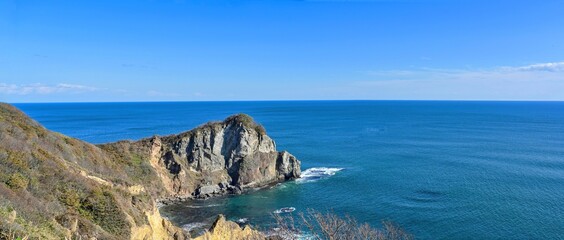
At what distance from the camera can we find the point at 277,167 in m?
82.9

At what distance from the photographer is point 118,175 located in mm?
62625

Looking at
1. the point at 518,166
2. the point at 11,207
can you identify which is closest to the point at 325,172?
the point at 518,166

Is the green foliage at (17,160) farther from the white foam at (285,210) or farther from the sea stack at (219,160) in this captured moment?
the sea stack at (219,160)

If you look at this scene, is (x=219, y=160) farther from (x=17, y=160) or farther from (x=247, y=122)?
(x=17, y=160)

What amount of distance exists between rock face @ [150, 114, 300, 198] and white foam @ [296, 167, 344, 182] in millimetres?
2250

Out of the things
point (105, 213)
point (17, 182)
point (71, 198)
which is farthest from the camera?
point (105, 213)

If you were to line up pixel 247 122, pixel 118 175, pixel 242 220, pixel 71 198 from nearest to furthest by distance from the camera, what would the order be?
pixel 71 198 < pixel 242 220 < pixel 118 175 < pixel 247 122

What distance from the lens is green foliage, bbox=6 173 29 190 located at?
2618cm

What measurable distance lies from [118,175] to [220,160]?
71.1 ft

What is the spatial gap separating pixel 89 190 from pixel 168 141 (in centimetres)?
4866

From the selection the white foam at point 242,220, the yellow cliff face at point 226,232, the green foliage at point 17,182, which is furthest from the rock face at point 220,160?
the green foliage at point 17,182

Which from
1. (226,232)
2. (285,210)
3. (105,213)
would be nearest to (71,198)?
(105,213)

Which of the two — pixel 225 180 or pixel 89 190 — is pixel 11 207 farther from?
pixel 225 180

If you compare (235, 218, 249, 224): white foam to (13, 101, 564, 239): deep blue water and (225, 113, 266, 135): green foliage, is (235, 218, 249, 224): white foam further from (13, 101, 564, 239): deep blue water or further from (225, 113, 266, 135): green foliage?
(225, 113, 266, 135): green foliage
